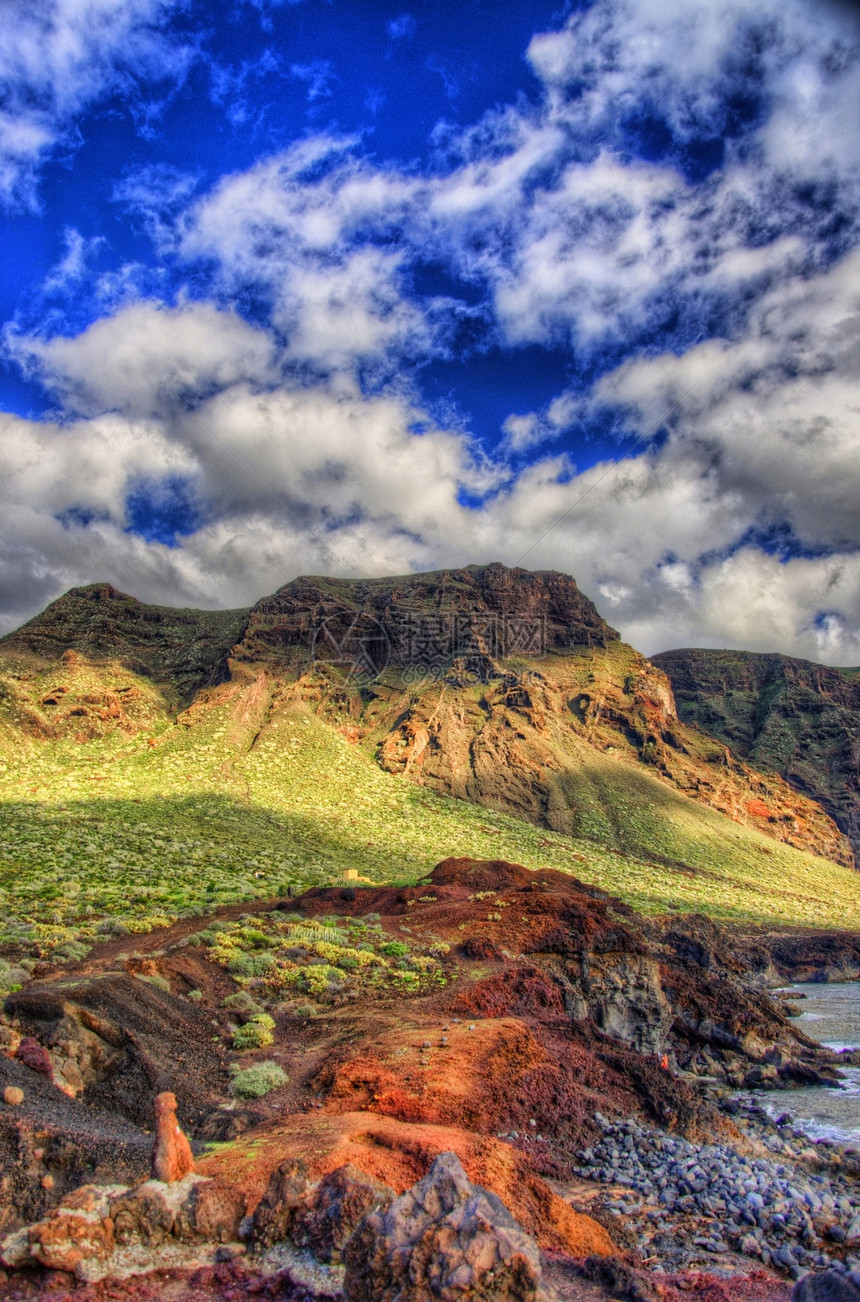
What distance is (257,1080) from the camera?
1040 cm

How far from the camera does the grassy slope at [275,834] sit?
93.2ft

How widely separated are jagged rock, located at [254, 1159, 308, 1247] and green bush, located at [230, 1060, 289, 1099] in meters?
4.15

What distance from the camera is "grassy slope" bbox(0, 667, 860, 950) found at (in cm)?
2842

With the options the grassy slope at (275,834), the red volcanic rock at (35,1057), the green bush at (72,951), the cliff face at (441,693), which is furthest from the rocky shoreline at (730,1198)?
the cliff face at (441,693)

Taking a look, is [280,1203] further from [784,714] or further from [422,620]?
[784,714]

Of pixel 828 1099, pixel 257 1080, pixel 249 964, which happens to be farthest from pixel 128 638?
pixel 828 1099

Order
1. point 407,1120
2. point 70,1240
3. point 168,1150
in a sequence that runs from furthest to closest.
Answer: point 407,1120 → point 168,1150 → point 70,1240

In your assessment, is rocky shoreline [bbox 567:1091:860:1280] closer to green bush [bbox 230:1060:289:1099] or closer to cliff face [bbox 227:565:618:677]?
green bush [bbox 230:1060:289:1099]

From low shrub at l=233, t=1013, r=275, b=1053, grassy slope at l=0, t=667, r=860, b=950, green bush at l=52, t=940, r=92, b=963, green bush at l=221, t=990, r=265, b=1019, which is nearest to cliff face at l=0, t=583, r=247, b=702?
grassy slope at l=0, t=667, r=860, b=950

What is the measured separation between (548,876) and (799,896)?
43.6 m

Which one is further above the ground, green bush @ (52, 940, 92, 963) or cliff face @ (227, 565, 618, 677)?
cliff face @ (227, 565, 618, 677)

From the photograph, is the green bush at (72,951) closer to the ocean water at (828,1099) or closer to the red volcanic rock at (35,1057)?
the red volcanic rock at (35,1057)

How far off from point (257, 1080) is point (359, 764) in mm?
58015

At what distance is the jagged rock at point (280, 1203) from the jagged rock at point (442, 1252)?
38.9 inches
